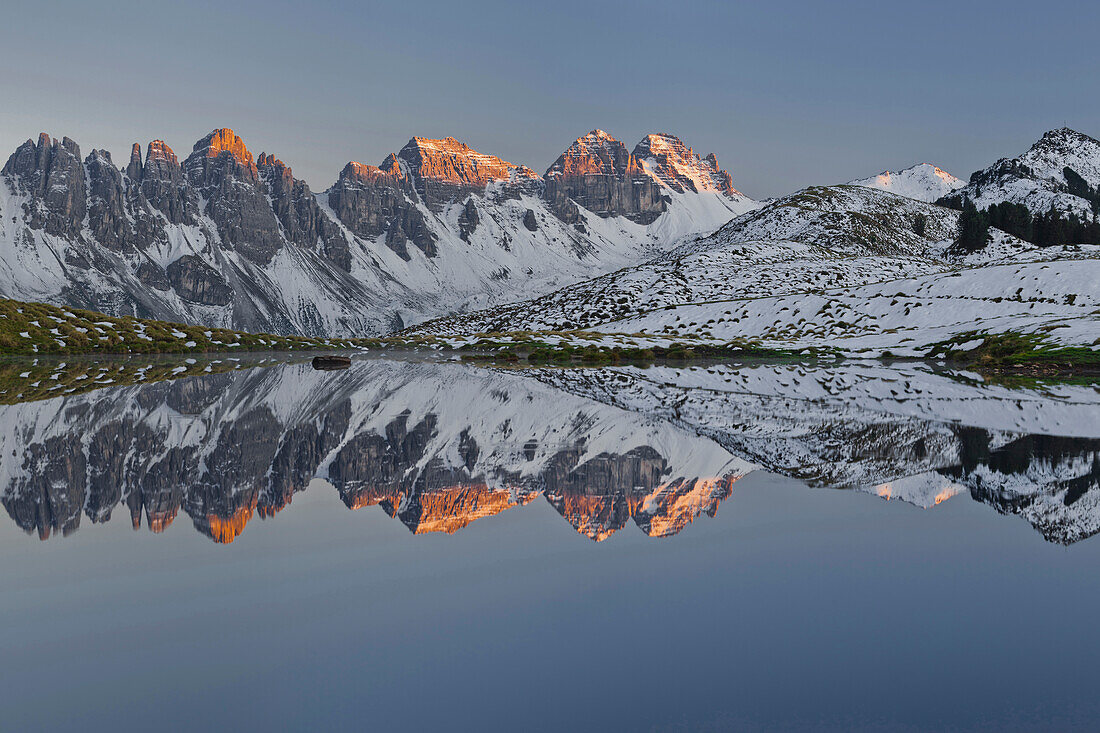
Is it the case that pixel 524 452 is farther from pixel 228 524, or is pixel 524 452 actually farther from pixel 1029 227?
pixel 1029 227

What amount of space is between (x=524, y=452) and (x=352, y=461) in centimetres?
338

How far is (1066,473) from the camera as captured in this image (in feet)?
47.2

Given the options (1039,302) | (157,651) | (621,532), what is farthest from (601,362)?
(157,651)

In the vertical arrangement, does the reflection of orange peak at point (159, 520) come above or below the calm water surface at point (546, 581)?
above

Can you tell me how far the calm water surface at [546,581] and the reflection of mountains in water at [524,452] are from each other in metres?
0.11

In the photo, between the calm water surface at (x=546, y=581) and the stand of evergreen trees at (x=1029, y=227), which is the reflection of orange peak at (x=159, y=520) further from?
the stand of evergreen trees at (x=1029, y=227)

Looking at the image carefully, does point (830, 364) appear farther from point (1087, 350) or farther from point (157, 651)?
point (157, 651)

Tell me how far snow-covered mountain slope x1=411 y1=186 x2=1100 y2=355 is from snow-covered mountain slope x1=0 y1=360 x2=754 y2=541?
42.5 metres

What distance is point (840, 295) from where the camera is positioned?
89312 millimetres

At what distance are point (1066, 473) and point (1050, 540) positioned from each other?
5.11 meters

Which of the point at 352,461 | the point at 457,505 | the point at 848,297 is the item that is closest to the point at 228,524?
the point at 457,505

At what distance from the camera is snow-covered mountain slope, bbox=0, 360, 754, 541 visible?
37.9 feet

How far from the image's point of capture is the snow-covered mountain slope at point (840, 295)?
225 feet

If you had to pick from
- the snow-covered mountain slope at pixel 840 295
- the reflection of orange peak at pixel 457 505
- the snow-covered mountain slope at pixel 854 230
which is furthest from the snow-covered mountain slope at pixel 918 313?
the snow-covered mountain slope at pixel 854 230
